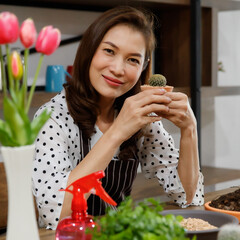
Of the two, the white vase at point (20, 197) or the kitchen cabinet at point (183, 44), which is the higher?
the kitchen cabinet at point (183, 44)

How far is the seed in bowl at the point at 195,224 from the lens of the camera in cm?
103

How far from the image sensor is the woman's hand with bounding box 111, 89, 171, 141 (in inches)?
59.1

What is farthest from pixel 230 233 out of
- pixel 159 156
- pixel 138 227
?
pixel 159 156

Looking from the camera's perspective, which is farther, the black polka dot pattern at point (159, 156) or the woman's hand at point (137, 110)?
the black polka dot pattern at point (159, 156)

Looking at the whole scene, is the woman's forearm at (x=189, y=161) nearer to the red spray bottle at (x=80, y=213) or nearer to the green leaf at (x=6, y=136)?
the red spray bottle at (x=80, y=213)

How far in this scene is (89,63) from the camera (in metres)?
1.70

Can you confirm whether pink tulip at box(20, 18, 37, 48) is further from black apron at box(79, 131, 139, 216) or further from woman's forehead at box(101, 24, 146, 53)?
black apron at box(79, 131, 139, 216)

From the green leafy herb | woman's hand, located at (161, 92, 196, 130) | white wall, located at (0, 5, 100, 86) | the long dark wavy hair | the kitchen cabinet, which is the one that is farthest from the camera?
the kitchen cabinet

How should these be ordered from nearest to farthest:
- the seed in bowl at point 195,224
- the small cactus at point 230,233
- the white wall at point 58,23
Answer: the small cactus at point 230,233
the seed in bowl at point 195,224
the white wall at point 58,23

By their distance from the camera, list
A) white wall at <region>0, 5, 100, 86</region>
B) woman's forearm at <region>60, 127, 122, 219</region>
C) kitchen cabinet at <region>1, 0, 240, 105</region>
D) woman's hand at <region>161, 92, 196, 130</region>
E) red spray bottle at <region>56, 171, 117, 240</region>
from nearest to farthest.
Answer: red spray bottle at <region>56, 171, 117, 240</region> → woman's forearm at <region>60, 127, 122, 219</region> → woman's hand at <region>161, 92, 196, 130</region> → white wall at <region>0, 5, 100, 86</region> → kitchen cabinet at <region>1, 0, 240, 105</region>

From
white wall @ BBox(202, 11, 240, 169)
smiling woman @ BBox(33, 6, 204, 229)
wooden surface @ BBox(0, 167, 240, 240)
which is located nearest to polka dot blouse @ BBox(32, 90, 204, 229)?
smiling woman @ BBox(33, 6, 204, 229)

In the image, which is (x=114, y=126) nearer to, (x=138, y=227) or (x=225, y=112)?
(x=138, y=227)

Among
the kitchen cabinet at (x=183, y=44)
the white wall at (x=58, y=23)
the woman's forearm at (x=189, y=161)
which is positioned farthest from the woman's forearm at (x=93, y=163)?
the kitchen cabinet at (x=183, y=44)

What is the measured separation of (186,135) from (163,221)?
101cm
